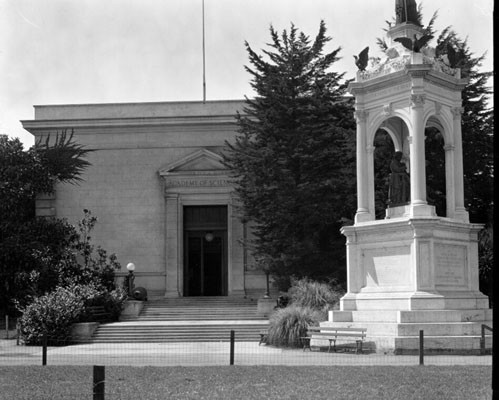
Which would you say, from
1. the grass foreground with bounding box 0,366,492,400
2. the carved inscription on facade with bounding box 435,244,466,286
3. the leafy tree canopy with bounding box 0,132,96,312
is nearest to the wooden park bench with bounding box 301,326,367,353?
the carved inscription on facade with bounding box 435,244,466,286

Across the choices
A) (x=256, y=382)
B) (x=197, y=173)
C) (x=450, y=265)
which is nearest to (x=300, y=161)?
(x=197, y=173)

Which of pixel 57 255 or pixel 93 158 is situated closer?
pixel 57 255

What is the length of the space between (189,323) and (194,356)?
33.5 ft

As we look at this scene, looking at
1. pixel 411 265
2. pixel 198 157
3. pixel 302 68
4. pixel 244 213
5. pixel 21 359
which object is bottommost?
pixel 21 359

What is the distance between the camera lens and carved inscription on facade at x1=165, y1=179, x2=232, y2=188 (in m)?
40.8

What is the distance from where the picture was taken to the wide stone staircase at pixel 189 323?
27.8 m

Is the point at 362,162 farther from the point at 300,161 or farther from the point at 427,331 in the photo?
the point at 300,161

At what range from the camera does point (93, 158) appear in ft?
137

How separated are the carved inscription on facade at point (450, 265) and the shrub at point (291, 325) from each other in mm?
3936

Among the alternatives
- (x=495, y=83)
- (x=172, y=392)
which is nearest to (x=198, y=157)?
(x=172, y=392)

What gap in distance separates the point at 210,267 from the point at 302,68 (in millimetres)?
12525

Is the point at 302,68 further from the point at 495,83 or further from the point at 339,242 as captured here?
the point at 495,83

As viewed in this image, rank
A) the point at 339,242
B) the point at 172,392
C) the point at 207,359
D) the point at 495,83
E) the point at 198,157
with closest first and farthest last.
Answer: the point at 495,83 < the point at 172,392 < the point at 207,359 < the point at 339,242 < the point at 198,157

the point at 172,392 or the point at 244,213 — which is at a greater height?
the point at 244,213
